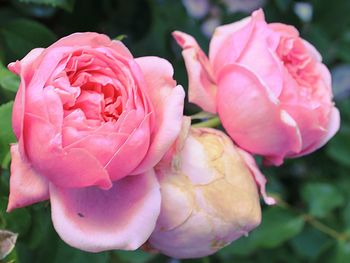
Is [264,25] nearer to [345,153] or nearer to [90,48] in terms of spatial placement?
[90,48]

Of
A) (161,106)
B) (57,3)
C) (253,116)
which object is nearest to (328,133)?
(253,116)

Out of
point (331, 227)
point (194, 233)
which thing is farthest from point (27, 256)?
point (331, 227)

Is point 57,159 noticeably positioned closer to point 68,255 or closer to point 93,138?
point 93,138

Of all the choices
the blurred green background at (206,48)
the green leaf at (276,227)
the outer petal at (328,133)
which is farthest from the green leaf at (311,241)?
the outer petal at (328,133)

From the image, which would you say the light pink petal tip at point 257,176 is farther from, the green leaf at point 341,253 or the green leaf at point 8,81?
the green leaf at point 341,253

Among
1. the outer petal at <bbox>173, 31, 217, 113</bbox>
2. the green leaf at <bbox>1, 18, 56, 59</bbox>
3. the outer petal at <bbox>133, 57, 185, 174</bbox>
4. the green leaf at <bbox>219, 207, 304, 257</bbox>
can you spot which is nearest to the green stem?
the outer petal at <bbox>173, 31, 217, 113</bbox>

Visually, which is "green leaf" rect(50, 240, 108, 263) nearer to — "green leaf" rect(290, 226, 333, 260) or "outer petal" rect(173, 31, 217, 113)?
"outer petal" rect(173, 31, 217, 113)
